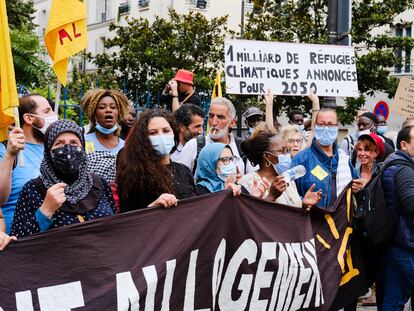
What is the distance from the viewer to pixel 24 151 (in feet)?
16.8

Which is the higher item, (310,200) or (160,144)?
(160,144)

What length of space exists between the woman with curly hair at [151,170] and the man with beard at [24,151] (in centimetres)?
58

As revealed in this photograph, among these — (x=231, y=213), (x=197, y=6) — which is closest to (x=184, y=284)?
(x=231, y=213)

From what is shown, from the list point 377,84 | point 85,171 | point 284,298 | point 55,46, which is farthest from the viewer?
point 377,84

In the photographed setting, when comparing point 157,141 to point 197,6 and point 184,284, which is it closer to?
point 184,284

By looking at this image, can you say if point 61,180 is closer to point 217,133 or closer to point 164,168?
Result: point 164,168

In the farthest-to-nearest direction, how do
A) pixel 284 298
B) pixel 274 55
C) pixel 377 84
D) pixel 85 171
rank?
A: pixel 377 84, pixel 274 55, pixel 284 298, pixel 85 171

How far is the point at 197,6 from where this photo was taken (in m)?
39.3

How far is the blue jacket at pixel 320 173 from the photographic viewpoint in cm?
641

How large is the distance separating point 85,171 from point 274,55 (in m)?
3.82

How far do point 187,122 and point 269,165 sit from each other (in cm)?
135

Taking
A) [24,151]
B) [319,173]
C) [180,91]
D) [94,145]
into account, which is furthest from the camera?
[180,91]

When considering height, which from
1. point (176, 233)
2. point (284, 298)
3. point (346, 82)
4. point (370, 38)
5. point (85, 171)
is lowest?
point (284, 298)

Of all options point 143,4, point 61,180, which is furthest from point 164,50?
point 61,180
